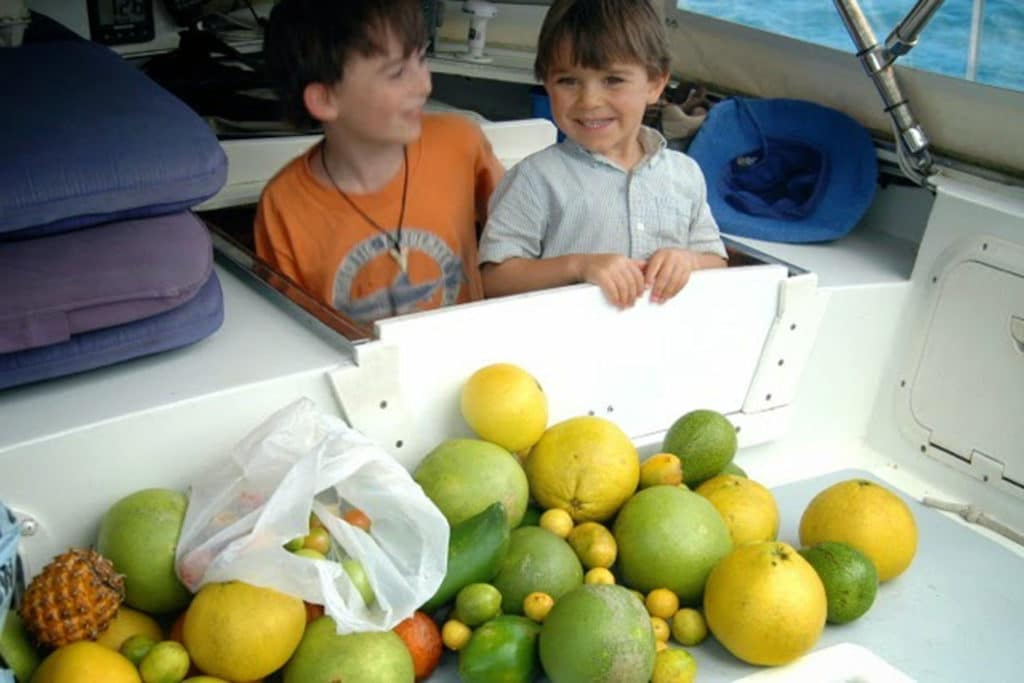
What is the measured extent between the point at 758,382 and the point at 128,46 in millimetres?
1559

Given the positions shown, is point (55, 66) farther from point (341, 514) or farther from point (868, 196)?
point (868, 196)

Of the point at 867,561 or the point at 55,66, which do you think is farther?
the point at 55,66

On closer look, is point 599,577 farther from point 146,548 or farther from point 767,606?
point 146,548

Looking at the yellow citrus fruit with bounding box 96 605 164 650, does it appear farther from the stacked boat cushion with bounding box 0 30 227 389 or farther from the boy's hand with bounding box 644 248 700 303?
the boy's hand with bounding box 644 248 700 303

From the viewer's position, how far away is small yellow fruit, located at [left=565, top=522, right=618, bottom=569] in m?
1.04

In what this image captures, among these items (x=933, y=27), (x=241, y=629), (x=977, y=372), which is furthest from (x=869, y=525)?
(x=933, y=27)

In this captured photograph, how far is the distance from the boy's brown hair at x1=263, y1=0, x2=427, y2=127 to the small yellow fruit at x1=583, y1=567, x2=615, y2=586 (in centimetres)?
75

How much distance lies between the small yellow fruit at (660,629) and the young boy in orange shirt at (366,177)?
1.99ft

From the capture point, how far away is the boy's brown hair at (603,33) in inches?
51.7

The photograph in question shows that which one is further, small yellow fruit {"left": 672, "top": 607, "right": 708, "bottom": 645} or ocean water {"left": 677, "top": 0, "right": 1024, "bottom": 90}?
ocean water {"left": 677, "top": 0, "right": 1024, "bottom": 90}

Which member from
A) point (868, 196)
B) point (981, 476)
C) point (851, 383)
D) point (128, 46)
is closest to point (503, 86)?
point (128, 46)

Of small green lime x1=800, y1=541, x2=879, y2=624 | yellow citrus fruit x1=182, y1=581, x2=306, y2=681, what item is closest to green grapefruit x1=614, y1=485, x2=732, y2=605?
small green lime x1=800, y1=541, x2=879, y2=624

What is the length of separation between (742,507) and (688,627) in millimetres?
176

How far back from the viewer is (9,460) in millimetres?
905
